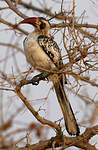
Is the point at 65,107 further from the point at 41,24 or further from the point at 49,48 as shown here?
the point at 41,24

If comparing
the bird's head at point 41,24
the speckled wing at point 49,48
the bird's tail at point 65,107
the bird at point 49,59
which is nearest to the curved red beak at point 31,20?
the bird's head at point 41,24

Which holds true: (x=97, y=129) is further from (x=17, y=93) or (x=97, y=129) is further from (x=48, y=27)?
(x=48, y=27)

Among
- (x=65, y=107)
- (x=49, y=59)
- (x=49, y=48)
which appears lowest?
(x=65, y=107)

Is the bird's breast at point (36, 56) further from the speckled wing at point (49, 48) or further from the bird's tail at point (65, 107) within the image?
the bird's tail at point (65, 107)

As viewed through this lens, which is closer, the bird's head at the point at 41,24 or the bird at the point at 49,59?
the bird at the point at 49,59

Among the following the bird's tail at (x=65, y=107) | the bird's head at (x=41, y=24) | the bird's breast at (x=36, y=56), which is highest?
the bird's head at (x=41, y=24)

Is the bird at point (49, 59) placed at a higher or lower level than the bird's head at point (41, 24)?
lower

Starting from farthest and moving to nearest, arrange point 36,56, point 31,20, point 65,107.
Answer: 1. point 31,20
2. point 65,107
3. point 36,56

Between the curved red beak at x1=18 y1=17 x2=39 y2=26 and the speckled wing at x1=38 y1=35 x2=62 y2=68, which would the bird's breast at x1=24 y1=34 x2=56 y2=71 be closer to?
the speckled wing at x1=38 y1=35 x2=62 y2=68

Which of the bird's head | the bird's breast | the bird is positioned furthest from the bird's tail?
the bird's head

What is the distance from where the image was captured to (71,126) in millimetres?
3613

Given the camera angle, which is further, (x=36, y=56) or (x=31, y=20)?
(x=31, y=20)

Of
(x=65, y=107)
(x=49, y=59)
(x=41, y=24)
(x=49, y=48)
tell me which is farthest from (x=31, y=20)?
(x=65, y=107)

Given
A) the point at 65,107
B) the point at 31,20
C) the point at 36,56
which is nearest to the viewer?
the point at 36,56
